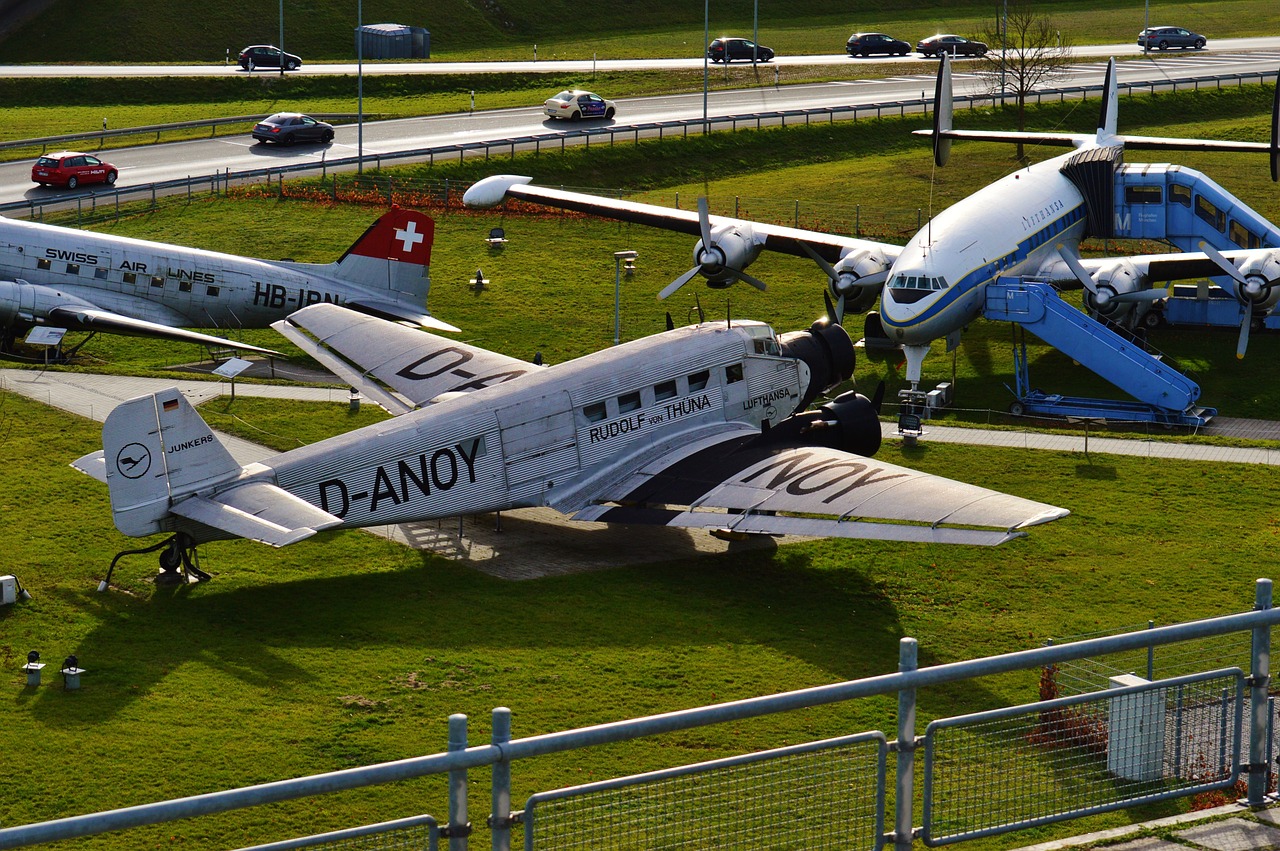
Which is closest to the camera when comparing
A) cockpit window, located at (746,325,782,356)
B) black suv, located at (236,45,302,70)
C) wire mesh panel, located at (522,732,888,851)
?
wire mesh panel, located at (522,732,888,851)

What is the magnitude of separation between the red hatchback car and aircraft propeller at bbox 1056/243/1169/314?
48548 millimetres

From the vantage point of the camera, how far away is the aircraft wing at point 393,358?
36.8 metres

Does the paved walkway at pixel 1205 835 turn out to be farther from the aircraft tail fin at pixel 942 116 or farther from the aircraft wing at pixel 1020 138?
the aircraft wing at pixel 1020 138

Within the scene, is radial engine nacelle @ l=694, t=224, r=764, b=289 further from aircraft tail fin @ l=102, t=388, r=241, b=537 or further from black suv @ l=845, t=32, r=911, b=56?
black suv @ l=845, t=32, r=911, b=56

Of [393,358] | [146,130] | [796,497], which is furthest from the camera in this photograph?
[146,130]

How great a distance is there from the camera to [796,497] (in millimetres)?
29906

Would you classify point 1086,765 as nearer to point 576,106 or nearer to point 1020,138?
point 1020,138

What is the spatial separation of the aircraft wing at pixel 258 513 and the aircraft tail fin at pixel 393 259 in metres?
21.2

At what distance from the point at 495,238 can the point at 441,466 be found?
119 ft

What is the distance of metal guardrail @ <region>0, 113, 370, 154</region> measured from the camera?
84438 millimetres

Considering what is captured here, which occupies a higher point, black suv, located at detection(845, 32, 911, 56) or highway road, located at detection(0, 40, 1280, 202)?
black suv, located at detection(845, 32, 911, 56)

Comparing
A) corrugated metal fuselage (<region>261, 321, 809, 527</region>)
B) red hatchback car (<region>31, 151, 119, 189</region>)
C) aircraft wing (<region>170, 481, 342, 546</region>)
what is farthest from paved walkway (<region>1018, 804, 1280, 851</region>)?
red hatchback car (<region>31, 151, 119, 189</region>)

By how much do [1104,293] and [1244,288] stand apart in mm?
4449

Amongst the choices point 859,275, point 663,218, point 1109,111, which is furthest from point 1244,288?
point 663,218
